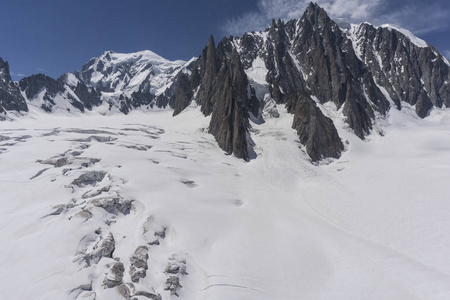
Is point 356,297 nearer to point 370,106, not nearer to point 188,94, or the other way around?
point 370,106

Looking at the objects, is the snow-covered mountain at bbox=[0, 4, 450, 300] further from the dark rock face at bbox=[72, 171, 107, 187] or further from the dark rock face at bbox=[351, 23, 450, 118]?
the dark rock face at bbox=[351, 23, 450, 118]

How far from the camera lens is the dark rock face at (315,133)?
46750 mm

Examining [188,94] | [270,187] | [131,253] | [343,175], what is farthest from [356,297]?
[188,94]

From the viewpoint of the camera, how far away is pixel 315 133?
158 ft

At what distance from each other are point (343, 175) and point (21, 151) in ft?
151

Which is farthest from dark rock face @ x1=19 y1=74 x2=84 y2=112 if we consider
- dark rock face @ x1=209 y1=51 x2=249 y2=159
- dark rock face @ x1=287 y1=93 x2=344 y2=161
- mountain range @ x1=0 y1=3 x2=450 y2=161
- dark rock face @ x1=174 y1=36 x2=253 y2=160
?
dark rock face @ x1=287 y1=93 x2=344 y2=161

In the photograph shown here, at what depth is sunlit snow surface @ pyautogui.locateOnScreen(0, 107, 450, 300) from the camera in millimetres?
13766

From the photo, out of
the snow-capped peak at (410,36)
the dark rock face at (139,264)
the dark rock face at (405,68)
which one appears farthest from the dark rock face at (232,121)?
the snow-capped peak at (410,36)

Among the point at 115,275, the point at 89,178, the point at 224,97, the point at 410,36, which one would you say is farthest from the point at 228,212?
the point at 410,36

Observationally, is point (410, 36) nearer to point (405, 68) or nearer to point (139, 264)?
point (405, 68)

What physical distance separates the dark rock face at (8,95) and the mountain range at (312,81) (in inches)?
15.4

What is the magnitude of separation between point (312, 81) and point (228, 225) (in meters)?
77.6

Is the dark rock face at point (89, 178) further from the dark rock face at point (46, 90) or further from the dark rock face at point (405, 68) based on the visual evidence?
the dark rock face at point (46, 90)

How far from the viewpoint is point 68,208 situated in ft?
62.3
